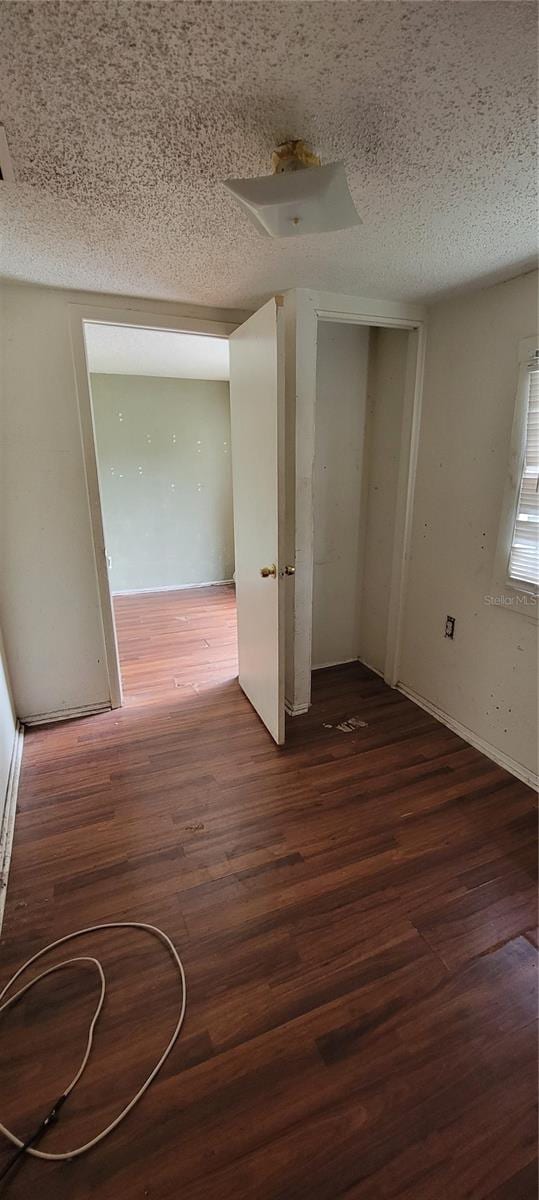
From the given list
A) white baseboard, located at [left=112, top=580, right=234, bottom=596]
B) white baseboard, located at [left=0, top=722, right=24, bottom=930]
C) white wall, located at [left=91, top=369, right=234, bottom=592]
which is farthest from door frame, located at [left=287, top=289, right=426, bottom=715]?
white baseboard, located at [left=112, top=580, right=234, bottom=596]

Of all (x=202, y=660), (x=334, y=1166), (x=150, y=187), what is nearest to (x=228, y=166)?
(x=150, y=187)

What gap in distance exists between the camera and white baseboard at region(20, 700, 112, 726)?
2480 millimetres

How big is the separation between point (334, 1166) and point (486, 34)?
2224 mm

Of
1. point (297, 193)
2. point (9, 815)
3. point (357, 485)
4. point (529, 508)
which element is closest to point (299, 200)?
point (297, 193)

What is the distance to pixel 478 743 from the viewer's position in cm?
223

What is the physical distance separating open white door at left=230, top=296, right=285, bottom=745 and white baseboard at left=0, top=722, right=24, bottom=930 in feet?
3.94

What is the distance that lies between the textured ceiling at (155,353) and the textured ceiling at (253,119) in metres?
1.02

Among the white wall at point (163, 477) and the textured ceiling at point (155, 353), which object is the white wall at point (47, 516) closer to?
the textured ceiling at point (155, 353)

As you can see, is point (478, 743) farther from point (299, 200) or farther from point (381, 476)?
point (299, 200)

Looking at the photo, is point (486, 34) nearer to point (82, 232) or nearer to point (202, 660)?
point (82, 232)

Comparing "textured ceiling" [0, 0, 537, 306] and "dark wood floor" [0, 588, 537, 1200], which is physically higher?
"textured ceiling" [0, 0, 537, 306]

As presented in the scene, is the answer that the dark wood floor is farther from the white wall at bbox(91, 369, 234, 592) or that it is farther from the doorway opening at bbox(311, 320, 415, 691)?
the white wall at bbox(91, 369, 234, 592)

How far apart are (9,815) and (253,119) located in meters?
2.37

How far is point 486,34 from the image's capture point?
791 millimetres
